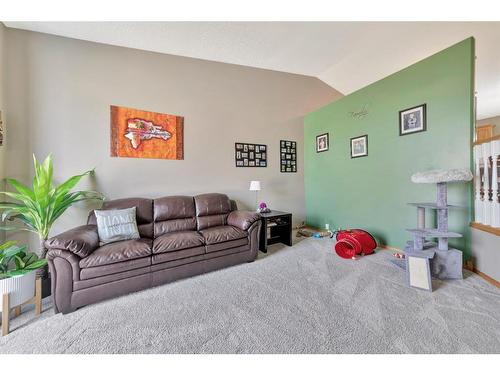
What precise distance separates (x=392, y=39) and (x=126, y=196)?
4.56 m

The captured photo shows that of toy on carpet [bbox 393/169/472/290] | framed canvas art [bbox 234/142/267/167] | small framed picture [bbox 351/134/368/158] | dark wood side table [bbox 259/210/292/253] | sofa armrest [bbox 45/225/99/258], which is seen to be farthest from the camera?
framed canvas art [bbox 234/142/267/167]

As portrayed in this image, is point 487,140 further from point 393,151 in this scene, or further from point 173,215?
point 173,215

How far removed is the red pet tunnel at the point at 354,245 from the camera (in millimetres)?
2686

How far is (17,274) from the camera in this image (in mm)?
1510

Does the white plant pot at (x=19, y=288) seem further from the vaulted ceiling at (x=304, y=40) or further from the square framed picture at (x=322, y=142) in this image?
the square framed picture at (x=322, y=142)

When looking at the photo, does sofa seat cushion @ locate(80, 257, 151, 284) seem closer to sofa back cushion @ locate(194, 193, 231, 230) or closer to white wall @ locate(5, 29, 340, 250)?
sofa back cushion @ locate(194, 193, 231, 230)

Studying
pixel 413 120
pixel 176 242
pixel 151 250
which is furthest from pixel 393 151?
pixel 151 250

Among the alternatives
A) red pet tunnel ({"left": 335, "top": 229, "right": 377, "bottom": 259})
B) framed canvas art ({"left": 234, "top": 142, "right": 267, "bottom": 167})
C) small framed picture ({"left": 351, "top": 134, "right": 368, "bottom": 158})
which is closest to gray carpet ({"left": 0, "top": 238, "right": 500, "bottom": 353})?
red pet tunnel ({"left": 335, "top": 229, "right": 377, "bottom": 259})

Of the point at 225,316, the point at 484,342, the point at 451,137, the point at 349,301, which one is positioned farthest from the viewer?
the point at 451,137

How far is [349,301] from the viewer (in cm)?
174

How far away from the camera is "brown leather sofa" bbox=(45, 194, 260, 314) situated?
65.4 inches

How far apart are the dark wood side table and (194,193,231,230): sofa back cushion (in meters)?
0.60
